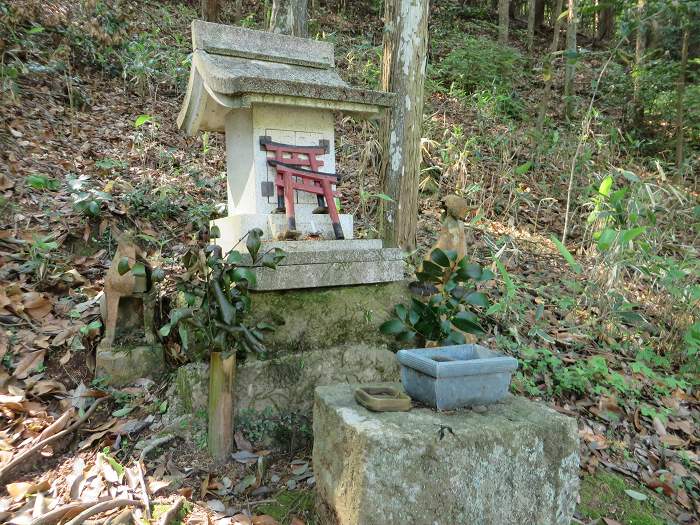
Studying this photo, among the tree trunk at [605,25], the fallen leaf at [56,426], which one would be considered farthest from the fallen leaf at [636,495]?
the tree trunk at [605,25]

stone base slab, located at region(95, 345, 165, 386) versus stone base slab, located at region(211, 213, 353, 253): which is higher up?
stone base slab, located at region(211, 213, 353, 253)

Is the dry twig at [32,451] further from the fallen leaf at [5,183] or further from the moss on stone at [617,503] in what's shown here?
the moss on stone at [617,503]

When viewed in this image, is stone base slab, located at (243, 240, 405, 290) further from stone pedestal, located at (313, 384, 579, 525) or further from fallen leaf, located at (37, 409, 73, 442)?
fallen leaf, located at (37, 409, 73, 442)

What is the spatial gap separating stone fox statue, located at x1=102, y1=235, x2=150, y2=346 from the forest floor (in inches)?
9.2

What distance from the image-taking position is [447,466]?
221cm

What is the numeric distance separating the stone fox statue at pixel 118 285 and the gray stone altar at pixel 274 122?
658 mm

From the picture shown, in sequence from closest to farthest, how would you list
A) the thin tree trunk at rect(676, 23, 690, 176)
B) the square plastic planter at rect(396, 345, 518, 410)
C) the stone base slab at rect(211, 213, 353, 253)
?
the square plastic planter at rect(396, 345, 518, 410) < the stone base slab at rect(211, 213, 353, 253) < the thin tree trunk at rect(676, 23, 690, 176)

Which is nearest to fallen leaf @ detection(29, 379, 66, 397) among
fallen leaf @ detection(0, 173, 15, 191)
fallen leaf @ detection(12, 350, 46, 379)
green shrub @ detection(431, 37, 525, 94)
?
fallen leaf @ detection(12, 350, 46, 379)

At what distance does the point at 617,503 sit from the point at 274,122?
341cm

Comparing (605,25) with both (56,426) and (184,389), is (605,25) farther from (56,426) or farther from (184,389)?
(56,426)

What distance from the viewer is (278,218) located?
11.8 ft

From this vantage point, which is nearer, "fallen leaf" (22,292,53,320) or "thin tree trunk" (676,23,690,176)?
"fallen leaf" (22,292,53,320)

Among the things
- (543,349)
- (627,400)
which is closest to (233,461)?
(543,349)

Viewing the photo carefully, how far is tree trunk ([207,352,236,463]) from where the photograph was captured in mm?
2967
